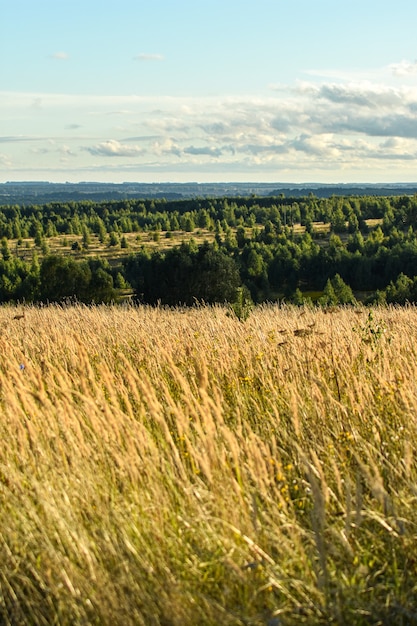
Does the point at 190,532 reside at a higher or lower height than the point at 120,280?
higher

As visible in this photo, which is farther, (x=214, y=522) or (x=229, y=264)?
(x=229, y=264)

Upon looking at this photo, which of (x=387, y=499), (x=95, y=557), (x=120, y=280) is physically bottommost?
(x=120, y=280)

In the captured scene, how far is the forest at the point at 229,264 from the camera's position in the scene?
50406 mm

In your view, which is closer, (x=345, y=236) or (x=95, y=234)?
(x=345, y=236)

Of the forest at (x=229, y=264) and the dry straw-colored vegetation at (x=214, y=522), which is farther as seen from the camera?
the forest at (x=229, y=264)

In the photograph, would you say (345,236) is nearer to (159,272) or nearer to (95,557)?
(159,272)

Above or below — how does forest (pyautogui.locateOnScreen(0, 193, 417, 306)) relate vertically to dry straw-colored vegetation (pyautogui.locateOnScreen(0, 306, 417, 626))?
below

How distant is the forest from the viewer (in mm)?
50406

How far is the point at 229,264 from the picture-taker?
5072cm

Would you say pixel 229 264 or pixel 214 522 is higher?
pixel 214 522

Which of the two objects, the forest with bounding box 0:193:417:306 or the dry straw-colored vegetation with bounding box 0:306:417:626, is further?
the forest with bounding box 0:193:417:306

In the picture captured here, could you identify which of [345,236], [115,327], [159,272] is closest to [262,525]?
[115,327]

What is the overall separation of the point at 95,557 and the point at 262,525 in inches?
28.7

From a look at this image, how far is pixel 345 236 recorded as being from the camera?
520 feet
